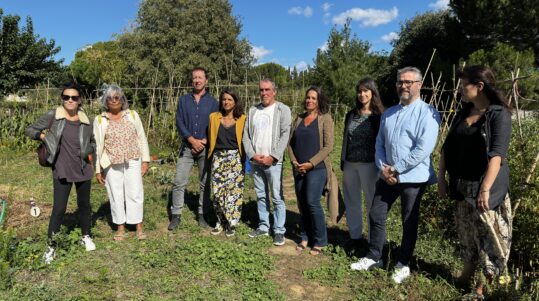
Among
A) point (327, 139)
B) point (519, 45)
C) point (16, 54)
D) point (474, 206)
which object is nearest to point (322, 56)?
point (519, 45)

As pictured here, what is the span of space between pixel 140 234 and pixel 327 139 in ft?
7.55

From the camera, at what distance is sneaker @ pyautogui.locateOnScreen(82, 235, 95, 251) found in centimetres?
367

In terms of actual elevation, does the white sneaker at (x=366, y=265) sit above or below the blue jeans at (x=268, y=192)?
below

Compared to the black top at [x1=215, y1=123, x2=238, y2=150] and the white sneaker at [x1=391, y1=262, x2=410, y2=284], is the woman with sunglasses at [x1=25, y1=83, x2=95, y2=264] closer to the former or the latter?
the black top at [x1=215, y1=123, x2=238, y2=150]

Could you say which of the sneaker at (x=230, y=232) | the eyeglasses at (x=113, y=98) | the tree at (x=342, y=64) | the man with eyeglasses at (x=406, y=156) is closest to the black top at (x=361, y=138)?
the man with eyeglasses at (x=406, y=156)

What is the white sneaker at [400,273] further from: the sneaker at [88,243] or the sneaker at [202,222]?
the sneaker at [88,243]

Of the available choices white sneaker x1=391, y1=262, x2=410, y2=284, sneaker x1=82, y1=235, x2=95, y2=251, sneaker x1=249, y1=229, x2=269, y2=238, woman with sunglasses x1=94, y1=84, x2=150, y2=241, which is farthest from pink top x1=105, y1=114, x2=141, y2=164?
white sneaker x1=391, y1=262, x2=410, y2=284

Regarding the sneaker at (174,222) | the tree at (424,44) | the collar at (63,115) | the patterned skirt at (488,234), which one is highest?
the tree at (424,44)

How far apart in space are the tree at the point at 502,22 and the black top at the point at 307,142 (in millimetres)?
15456

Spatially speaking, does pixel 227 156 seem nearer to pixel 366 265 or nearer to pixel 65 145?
pixel 65 145

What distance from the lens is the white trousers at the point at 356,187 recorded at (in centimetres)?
351

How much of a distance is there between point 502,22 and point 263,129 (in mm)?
16201

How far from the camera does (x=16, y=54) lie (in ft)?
57.6

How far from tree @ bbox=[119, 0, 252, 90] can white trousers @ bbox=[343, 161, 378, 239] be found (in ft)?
57.3
